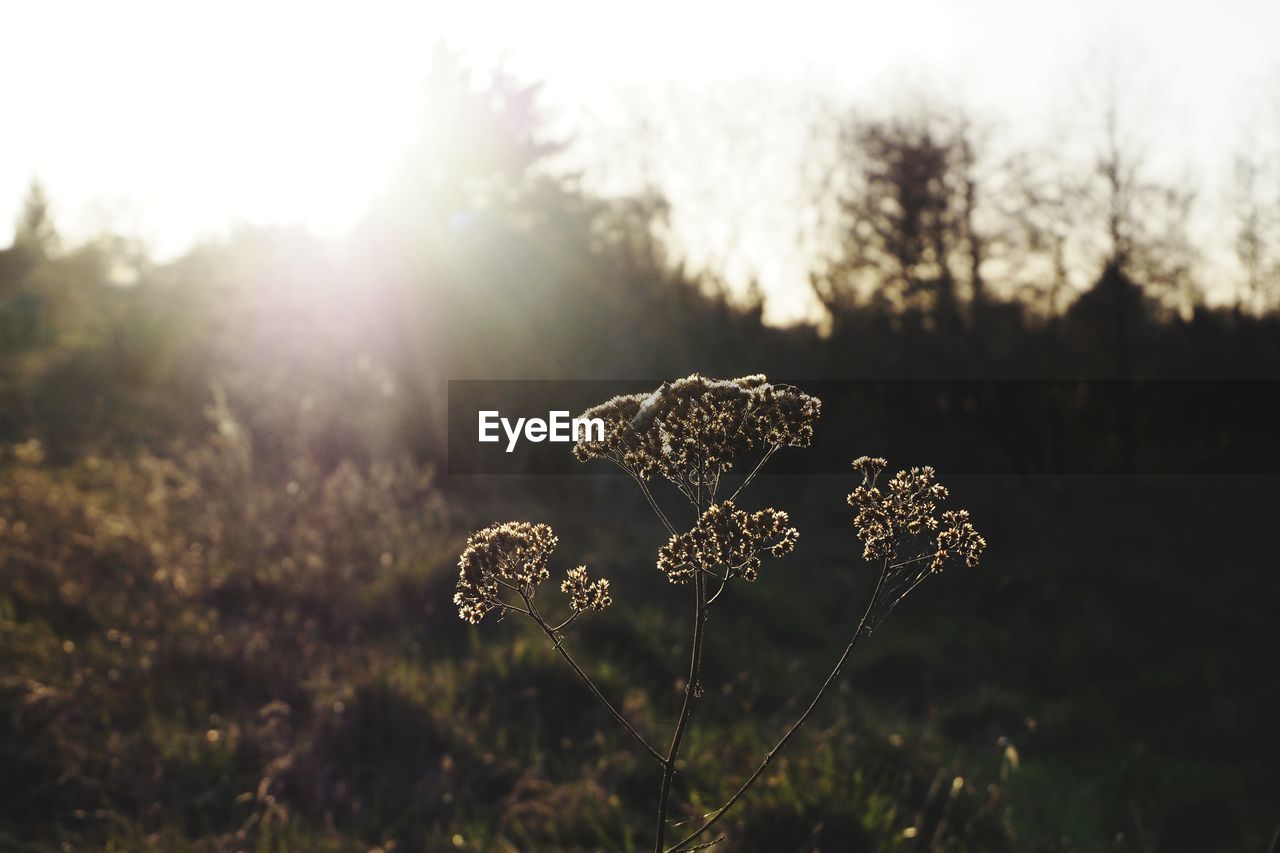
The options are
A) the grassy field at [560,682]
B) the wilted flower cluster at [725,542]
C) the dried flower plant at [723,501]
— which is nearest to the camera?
the wilted flower cluster at [725,542]

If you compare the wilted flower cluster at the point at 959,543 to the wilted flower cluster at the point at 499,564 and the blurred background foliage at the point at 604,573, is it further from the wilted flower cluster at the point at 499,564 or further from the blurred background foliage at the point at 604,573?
the blurred background foliage at the point at 604,573

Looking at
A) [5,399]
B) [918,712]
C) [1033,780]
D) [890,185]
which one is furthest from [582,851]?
[5,399]

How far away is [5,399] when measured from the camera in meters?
20.5

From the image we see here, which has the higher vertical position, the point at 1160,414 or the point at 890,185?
the point at 890,185

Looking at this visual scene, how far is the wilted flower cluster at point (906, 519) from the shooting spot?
2.07m

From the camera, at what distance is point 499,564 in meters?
2.18

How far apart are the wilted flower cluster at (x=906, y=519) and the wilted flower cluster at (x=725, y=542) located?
22 centimetres

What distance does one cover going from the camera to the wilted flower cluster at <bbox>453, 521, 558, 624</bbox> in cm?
210

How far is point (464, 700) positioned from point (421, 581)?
2175 mm

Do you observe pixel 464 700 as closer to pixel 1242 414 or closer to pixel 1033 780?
pixel 1033 780

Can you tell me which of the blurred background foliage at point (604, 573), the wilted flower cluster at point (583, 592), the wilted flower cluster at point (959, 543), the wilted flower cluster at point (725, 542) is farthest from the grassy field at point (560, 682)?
the wilted flower cluster at point (959, 543)
